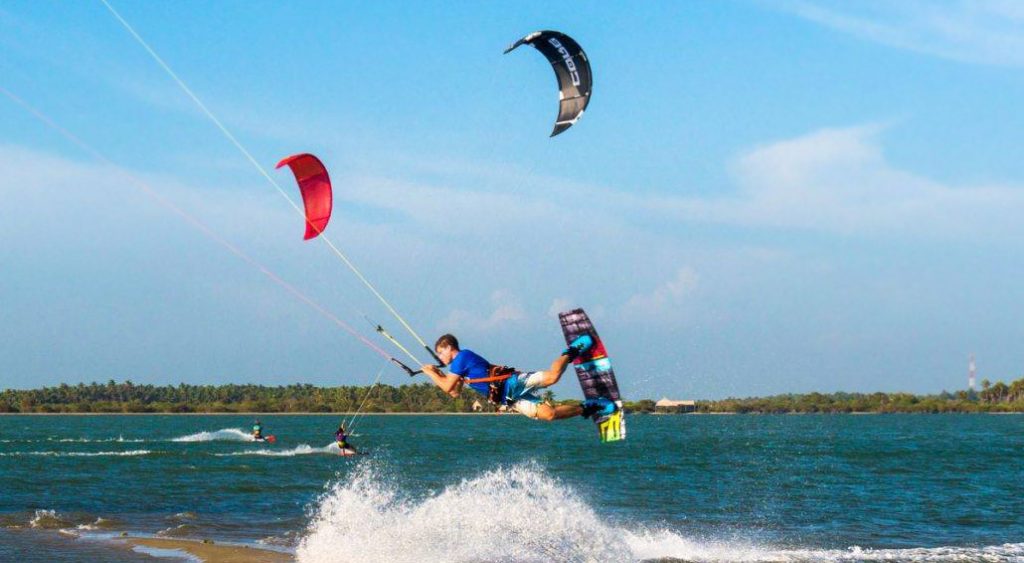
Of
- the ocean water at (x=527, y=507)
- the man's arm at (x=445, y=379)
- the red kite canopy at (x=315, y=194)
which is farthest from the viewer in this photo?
the ocean water at (x=527, y=507)

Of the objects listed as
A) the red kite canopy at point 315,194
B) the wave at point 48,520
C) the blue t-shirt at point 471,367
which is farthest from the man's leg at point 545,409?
the wave at point 48,520

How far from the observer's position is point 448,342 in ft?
35.7

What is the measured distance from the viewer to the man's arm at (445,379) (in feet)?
34.8

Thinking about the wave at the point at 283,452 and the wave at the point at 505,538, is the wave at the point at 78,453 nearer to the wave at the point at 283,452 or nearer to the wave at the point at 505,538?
the wave at the point at 283,452

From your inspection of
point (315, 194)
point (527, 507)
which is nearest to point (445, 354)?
point (315, 194)

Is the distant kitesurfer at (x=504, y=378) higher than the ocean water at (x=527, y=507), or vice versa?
the distant kitesurfer at (x=504, y=378)

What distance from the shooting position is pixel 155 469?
30.2 meters

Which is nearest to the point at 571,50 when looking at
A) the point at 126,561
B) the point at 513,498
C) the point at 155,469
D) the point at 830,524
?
the point at 513,498

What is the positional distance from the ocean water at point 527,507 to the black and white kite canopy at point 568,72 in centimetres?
510

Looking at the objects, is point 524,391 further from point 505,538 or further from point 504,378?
point 505,538

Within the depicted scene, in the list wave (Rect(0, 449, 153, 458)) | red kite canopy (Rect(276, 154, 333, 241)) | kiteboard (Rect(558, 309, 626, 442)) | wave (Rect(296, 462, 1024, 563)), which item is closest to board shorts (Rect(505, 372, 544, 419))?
kiteboard (Rect(558, 309, 626, 442))

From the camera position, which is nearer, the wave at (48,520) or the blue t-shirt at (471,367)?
the blue t-shirt at (471,367)

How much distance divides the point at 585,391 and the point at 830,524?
8.48 m

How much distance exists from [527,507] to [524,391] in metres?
3.79
